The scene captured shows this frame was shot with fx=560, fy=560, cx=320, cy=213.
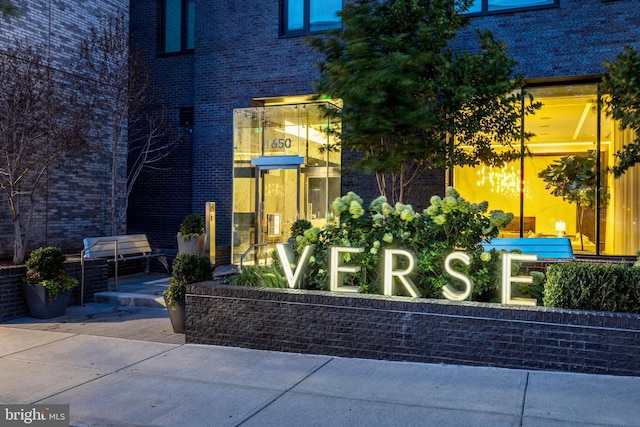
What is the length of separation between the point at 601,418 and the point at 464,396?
1.15 metres

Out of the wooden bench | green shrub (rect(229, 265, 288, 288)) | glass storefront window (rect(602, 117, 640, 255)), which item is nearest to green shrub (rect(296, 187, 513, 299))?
green shrub (rect(229, 265, 288, 288))

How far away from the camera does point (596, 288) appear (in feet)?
20.0

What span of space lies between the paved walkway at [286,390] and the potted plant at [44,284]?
1810 millimetres

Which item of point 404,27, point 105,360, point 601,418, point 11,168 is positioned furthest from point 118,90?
point 601,418

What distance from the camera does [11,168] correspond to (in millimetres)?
10688

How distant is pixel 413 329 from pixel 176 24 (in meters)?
14.5

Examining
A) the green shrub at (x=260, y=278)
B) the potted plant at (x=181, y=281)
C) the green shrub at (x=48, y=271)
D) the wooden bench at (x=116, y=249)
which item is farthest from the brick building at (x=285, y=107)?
the green shrub at (x=48, y=271)

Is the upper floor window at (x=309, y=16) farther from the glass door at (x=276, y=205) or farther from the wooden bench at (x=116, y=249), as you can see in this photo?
the wooden bench at (x=116, y=249)

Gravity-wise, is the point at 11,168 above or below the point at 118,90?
below

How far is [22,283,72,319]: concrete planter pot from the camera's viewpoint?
895 centimetres

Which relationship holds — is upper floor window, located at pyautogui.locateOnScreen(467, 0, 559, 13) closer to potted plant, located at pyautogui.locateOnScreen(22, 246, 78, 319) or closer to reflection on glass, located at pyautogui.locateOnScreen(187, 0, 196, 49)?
reflection on glass, located at pyautogui.locateOnScreen(187, 0, 196, 49)

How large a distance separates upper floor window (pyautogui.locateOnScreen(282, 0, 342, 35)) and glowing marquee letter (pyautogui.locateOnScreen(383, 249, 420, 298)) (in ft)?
30.2

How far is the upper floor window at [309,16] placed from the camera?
14.5 m

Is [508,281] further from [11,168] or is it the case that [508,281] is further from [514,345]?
[11,168]
